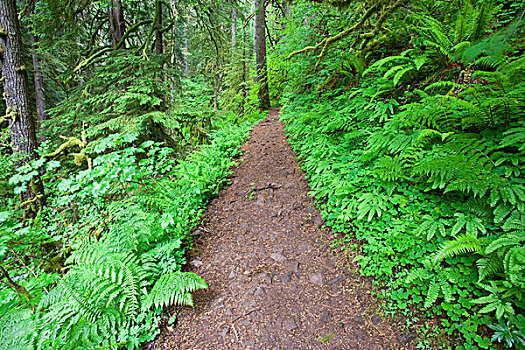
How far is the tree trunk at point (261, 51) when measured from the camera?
26.2 ft

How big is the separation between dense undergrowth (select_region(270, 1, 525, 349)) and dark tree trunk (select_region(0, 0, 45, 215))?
5.24 meters

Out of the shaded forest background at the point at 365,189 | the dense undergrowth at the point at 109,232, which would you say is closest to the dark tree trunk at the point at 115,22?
the shaded forest background at the point at 365,189

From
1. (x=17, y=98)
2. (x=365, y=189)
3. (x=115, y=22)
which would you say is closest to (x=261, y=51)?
(x=115, y=22)

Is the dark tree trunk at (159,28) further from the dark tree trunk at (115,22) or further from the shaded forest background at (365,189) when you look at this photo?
the dark tree trunk at (115,22)

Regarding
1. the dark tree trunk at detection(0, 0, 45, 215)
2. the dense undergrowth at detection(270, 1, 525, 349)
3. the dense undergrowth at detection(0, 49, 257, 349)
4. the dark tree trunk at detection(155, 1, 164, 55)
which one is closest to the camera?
the dense undergrowth at detection(270, 1, 525, 349)

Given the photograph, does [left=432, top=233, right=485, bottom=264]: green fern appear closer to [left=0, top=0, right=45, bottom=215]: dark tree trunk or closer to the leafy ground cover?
the leafy ground cover

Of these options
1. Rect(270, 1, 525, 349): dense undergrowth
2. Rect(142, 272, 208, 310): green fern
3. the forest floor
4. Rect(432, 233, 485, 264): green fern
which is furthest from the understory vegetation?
Rect(432, 233, 485, 264): green fern

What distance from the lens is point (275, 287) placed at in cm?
280

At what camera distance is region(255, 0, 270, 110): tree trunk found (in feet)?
26.2

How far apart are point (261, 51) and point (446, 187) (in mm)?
7821

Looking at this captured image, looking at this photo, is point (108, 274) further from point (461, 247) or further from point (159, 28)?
point (159, 28)

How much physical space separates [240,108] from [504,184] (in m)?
8.85

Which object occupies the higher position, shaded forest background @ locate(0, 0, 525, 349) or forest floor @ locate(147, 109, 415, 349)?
shaded forest background @ locate(0, 0, 525, 349)

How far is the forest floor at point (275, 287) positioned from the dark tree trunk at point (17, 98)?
3347mm
